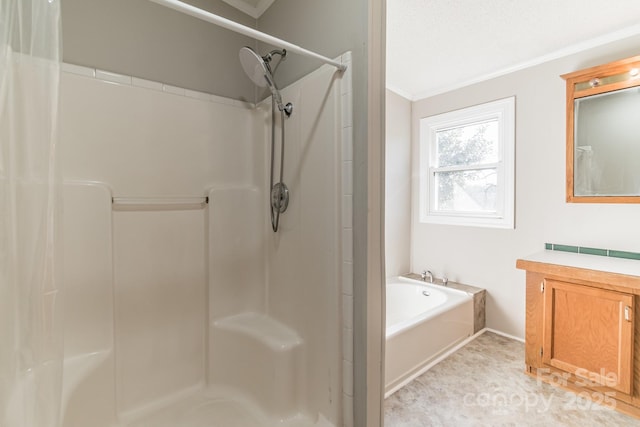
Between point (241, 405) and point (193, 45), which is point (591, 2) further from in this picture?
point (241, 405)

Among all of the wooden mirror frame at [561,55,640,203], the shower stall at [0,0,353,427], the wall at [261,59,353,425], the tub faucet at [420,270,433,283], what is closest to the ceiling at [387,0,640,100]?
the wooden mirror frame at [561,55,640,203]

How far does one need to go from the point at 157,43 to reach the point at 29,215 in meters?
1.21

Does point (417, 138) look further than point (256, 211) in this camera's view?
Yes

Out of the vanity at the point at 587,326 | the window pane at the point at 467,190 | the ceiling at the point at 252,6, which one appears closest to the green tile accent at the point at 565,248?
the vanity at the point at 587,326

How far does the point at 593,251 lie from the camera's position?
7.11 ft

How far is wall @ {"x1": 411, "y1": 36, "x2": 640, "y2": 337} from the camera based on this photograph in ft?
6.96

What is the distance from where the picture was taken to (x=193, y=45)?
1.58m

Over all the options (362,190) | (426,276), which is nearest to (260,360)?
(362,190)

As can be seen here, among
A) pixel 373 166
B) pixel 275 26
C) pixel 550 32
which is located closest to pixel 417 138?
pixel 550 32

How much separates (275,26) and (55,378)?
177 centimetres

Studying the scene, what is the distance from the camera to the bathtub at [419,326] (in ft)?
6.37

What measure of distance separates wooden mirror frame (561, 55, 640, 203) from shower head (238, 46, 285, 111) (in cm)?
223

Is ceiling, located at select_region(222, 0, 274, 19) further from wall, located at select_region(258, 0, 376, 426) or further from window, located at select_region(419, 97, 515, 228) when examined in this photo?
window, located at select_region(419, 97, 515, 228)

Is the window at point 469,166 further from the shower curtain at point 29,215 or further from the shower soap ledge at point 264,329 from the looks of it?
the shower curtain at point 29,215
